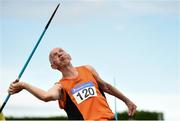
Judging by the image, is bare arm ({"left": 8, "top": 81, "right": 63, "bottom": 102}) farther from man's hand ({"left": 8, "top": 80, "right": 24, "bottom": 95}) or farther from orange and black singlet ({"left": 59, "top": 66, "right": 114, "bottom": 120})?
orange and black singlet ({"left": 59, "top": 66, "right": 114, "bottom": 120})

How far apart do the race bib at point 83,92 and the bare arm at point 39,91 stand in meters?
0.16

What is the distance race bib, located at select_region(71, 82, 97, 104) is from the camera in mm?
6609

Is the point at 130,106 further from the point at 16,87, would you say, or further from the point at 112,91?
the point at 16,87

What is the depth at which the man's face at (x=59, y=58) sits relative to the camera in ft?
21.7

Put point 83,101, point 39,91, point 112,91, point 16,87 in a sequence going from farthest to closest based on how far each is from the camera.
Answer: point 112,91 → point 83,101 → point 39,91 → point 16,87

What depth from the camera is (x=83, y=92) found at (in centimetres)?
661

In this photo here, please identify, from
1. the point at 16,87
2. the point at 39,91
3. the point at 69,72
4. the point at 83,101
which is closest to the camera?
the point at 16,87

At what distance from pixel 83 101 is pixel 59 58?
19.8 inches

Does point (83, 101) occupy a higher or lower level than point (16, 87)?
lower

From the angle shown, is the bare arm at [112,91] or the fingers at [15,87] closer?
the fingers at [15,87]

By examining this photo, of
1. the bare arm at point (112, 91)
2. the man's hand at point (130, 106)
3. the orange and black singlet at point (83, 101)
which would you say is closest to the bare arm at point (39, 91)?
the orange and black singlet at point (83, 101)

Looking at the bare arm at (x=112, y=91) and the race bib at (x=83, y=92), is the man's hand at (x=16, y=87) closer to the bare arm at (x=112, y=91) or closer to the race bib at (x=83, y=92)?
the race bib at (x=83, y=92)

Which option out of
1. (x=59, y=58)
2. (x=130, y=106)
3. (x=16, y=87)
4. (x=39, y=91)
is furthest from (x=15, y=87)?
(x=130, y=106)

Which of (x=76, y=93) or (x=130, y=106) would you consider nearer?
(x=76, y=93)
